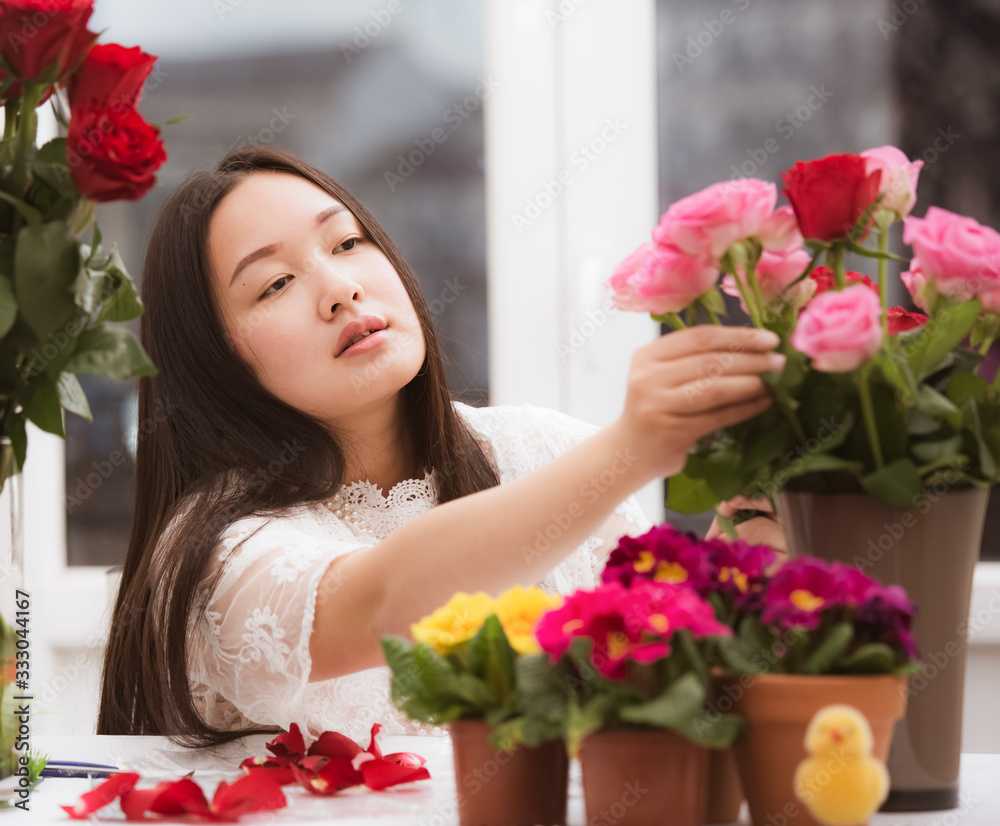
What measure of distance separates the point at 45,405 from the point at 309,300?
1.55ft

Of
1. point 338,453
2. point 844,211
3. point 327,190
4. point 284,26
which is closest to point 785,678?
point 844,211

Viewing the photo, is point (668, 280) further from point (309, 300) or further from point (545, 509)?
point (309, 300)

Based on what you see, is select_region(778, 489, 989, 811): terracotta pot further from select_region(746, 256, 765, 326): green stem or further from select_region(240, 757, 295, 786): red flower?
select_region(240, 757, 295, 786): red flower

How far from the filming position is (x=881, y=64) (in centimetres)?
198

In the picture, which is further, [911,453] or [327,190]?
[327,190]

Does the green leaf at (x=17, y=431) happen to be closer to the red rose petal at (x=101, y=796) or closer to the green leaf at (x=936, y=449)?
the red rose petal at (x=101, y=796)

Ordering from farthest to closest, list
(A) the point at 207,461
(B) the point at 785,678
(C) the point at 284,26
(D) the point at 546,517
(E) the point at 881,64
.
A: (C) the point at 284,26
(E) the point at 881,64
(A) the point at 207,461
(D) the point at 546,517
(B) the point at 785,678

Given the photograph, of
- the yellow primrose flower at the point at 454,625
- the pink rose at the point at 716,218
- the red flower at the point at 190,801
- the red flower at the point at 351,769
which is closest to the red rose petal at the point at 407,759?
the red flower at the point at 351,769

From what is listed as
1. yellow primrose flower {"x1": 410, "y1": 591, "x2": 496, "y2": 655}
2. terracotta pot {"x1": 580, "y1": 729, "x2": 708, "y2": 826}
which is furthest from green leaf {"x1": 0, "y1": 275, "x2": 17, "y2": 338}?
terracotta pot {"x1": 580, "y1": 729, "x2": 708, "y2": 826}

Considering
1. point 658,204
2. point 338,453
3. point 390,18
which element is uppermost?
point 390,18

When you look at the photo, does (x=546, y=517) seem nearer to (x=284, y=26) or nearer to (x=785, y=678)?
(x=785, y=678)

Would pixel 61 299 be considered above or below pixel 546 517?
above

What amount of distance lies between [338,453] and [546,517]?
0.52m

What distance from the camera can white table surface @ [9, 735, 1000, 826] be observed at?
0.55 meters
